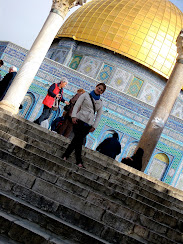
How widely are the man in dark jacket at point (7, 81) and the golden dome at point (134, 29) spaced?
37.7ft

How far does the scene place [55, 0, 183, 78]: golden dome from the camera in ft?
61.5

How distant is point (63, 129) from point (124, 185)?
2602 mm

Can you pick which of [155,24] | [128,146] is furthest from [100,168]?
[155,24]

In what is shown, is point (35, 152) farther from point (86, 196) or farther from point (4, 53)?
point (4, 53)

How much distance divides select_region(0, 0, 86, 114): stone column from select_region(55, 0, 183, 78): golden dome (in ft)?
33.7

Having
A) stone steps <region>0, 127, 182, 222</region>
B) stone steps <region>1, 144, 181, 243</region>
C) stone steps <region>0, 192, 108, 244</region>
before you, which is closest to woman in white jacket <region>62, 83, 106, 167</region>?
stone steps <region>0, 127, 182, 222</region>

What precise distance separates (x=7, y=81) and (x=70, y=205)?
513 cm

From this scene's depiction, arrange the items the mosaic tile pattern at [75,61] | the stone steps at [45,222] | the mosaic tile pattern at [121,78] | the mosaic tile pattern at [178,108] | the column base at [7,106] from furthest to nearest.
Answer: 1. the mosaic tile pattern at [75,61]
2. the mosaic tile pattern at [178,108]
3. the mosaic tile pattern at [121,78]
4. the column base at [7,106]
5. the stone steps at [45,222]

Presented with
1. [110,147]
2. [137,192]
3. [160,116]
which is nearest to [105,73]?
[160,116]

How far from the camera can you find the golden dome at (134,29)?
1875 cm

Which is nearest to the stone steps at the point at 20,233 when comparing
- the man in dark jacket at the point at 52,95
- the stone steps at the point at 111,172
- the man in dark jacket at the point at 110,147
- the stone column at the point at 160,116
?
the stone steps at the point at 111,172

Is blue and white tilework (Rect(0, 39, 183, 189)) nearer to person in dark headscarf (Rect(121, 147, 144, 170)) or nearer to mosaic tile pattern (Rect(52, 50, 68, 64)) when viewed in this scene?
mosaic tile pattern (Rect(52, 50, 68, 64))

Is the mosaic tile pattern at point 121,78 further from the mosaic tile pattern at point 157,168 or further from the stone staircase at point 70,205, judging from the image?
the stone staircase at point 70,205

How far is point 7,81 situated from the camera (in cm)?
787
